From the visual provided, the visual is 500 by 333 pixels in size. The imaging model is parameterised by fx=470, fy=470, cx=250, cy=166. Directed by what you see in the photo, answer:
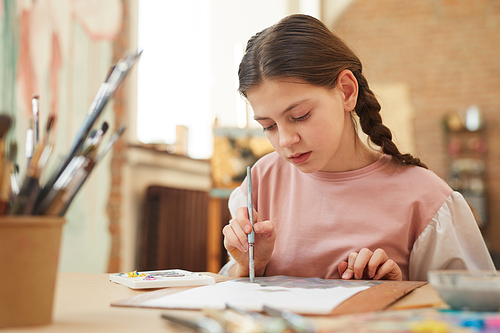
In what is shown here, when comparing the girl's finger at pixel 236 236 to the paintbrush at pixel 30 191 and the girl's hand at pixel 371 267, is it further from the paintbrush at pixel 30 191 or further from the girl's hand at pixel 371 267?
the paintbrush at pixel 30 191

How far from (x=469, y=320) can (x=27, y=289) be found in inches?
17.3

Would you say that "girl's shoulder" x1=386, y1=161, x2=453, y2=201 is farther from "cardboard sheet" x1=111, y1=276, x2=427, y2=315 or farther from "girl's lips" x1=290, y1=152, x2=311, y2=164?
"cardboard sheet" x1=111, y1=276, x2=427, y2=315

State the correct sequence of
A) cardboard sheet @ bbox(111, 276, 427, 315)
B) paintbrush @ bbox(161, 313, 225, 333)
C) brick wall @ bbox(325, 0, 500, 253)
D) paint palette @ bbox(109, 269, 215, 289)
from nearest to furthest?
paintbrush @ bbox(161, 313, 225, 333) < cardboard sheet @ bbox(111, 276, 427, 315) < paint palette @ bbox(109, 269, 215, 289) < brick wall @ bbox(325, 0, 500, 253)

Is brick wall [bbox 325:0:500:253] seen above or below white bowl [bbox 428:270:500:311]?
above

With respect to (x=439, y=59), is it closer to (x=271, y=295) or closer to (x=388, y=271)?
(x=388, y=271)

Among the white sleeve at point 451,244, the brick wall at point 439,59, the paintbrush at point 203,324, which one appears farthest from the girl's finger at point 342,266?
the brick wall at point 439,59

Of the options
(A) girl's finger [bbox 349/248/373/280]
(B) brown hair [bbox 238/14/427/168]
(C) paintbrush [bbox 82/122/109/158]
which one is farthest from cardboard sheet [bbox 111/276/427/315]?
(B) brown hair [bbox 238/14/427/168]

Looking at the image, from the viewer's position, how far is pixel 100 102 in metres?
0.49

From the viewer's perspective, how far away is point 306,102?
0.99m

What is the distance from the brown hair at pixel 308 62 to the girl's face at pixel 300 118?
25 millimetres

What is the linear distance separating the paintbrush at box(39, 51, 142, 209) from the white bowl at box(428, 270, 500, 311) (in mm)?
407

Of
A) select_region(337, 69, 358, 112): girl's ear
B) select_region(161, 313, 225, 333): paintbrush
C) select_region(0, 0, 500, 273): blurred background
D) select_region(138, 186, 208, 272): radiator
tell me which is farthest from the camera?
select_region(138, 186, 208, 272): radiator

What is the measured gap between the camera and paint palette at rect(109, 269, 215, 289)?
2.53 ft

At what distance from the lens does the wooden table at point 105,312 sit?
1.60ft
